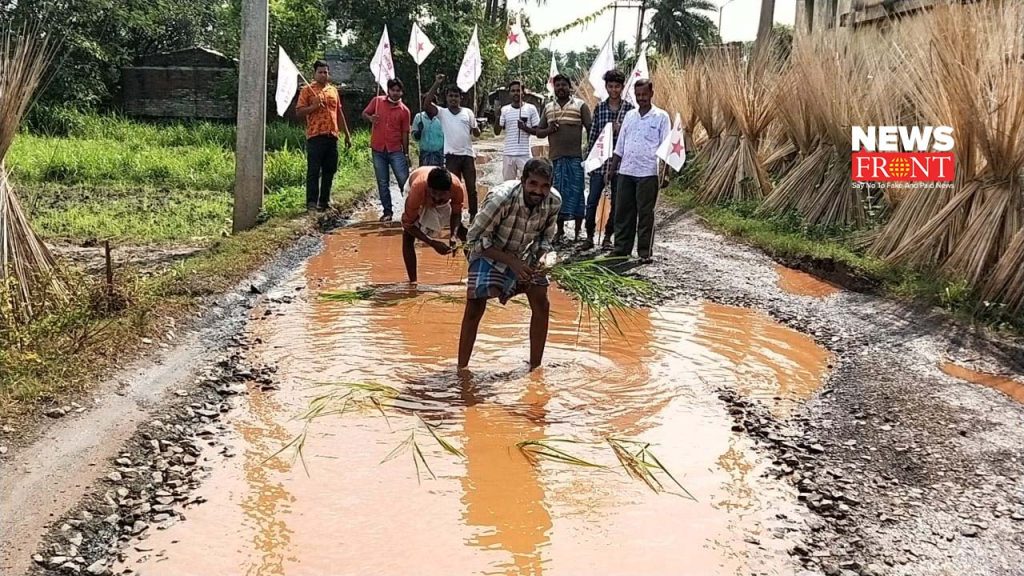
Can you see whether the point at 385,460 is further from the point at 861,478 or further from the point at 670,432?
the point at 861,478

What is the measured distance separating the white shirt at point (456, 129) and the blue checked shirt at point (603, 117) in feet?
4.52

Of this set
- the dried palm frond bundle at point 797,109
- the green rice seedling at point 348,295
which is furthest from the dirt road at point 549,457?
the dried palm frond bundle at point 797,109

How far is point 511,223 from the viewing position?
500 cm

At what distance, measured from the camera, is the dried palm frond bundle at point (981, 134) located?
636cm

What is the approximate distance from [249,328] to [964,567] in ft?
15.0

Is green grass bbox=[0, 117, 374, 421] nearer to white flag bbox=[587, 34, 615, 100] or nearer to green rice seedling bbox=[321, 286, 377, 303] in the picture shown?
green rice seedling bbox=[321, 286, 377, 303]

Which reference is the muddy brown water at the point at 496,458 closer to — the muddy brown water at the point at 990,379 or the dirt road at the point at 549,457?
the dirt road at the point at 549,457

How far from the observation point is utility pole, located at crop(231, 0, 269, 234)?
28.6 feet

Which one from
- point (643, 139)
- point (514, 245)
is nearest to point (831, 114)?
point (643, 139)

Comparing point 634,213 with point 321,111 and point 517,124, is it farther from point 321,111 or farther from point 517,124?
point 321,111

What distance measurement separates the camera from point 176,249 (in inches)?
A: 334

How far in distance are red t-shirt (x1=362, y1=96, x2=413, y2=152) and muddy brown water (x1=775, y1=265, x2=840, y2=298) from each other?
4327mm

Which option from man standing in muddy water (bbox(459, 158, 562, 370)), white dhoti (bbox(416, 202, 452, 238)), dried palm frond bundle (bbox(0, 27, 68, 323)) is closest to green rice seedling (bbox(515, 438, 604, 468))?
man standing in muddy water (bbox(459, 158, 562, 370))

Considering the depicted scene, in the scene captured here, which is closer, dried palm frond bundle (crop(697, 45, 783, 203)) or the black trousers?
the black trousers
